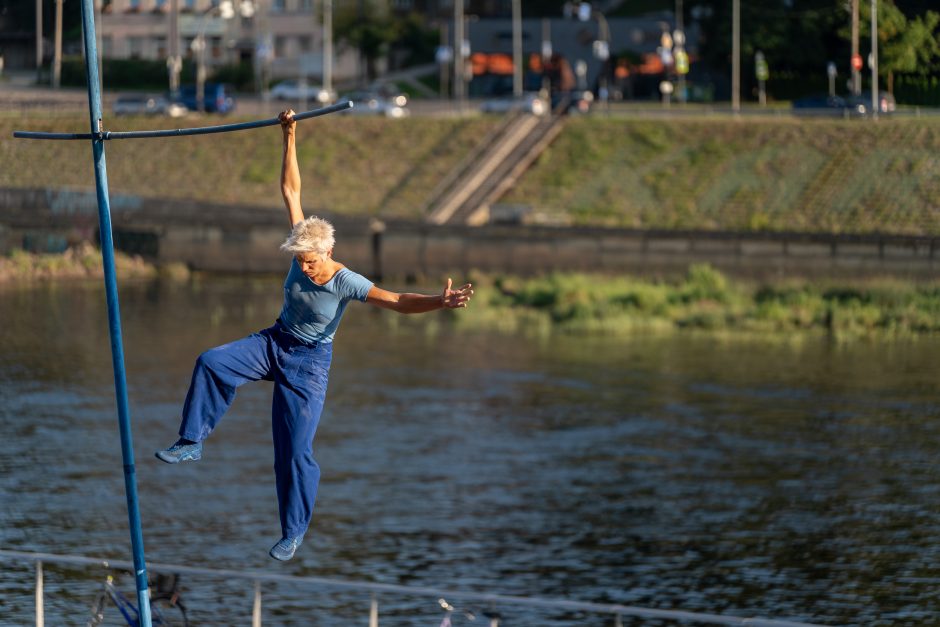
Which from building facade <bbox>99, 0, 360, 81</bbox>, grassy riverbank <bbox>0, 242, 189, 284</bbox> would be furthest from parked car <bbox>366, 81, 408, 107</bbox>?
grassy riverbank <bbox>0, 242, 189, 284</bbox>

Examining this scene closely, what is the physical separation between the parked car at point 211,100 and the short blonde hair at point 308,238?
310 feet

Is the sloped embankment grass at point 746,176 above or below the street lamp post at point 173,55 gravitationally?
below

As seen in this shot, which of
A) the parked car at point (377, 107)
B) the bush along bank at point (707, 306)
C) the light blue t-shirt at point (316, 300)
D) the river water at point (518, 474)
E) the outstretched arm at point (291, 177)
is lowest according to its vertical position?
the river water at point (518, 474)

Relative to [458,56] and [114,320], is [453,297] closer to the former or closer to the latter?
[114,320]

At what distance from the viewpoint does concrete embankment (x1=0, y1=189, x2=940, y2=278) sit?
7256cm

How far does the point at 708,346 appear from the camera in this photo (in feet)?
219

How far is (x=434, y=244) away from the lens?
260ft

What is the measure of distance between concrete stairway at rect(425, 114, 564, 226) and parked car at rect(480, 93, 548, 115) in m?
2.68

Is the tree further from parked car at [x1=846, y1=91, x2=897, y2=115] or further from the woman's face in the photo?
the woman's face

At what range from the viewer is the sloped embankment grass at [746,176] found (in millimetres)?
80188

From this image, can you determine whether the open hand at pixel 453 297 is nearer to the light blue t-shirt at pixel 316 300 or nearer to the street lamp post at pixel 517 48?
the light blue t-shirt at pixel 316 300

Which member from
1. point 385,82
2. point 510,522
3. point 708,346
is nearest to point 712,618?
point 510,522

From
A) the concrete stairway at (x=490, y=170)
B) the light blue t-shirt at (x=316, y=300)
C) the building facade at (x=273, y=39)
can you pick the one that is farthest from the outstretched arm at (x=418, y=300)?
the building facade at (x=273, y=39)

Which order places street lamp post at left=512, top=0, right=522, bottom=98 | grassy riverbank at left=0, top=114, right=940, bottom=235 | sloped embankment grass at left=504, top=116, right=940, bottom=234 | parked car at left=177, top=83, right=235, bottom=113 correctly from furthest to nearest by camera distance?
street lamp post at left=512, top=0, right=522, bottom=98
parked car at left=177, top=83, right=235, bottom=113
grassy riverbank at left=0, top=114, right=940, bottom=235
sloped embankment grass at left=504, top=116, right=940, bottom=234
